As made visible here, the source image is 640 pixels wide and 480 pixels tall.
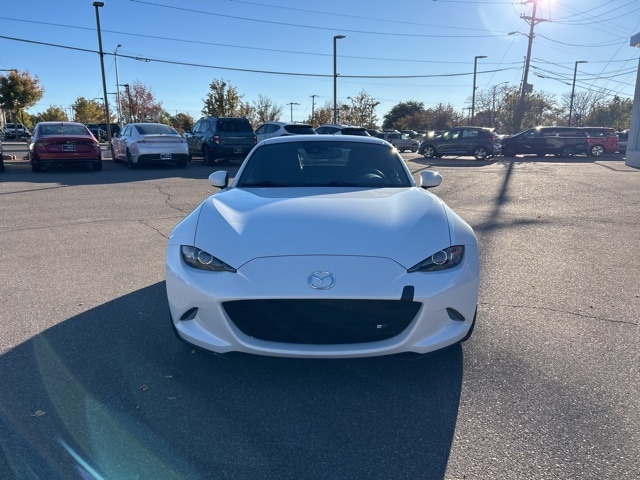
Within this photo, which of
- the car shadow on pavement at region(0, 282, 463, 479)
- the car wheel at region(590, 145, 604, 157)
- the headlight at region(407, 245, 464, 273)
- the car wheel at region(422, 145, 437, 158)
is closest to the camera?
the car shadow on pavement at region(0, 282, 463, 479)

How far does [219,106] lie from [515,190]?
34885 mm

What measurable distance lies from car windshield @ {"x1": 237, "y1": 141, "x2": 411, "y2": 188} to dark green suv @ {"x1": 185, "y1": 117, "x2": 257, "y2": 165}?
46.2 feet

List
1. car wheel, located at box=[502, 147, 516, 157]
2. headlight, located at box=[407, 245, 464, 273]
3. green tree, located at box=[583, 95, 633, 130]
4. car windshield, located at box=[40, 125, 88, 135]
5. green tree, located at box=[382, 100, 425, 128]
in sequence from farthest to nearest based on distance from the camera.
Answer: green tree, located at box=[382, 100, 425, 128], green tree, located at box=[583, 95, 633, 130], car wheel, located at box=[502, 147, 516, 157], car windshield, located at box=[40, 125, 88, 135], headlight, located at box=[407, 245, 464, 273]

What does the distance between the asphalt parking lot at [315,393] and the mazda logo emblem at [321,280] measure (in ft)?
2.10

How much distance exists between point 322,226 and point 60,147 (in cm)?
1387

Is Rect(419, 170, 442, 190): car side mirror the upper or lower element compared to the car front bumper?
upper

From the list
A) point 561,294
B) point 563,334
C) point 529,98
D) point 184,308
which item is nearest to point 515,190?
point 561,294

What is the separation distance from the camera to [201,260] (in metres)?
3.03

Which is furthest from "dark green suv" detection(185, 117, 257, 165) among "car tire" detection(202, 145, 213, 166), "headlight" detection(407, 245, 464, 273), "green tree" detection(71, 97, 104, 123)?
"green tree" detection(71, 97, 104, 123)

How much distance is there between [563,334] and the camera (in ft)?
12.5

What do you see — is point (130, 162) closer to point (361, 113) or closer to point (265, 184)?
point (265, 184)

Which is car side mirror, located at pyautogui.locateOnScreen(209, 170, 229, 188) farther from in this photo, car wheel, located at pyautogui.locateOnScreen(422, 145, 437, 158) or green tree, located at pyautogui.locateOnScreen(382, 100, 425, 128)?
green tree, located at pyautogui.locateOnScreen(382, 100, 425, 128)

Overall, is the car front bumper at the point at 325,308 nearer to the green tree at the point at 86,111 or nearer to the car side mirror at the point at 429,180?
the car side mirror at the point at 429,180

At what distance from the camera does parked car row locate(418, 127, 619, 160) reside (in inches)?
983
